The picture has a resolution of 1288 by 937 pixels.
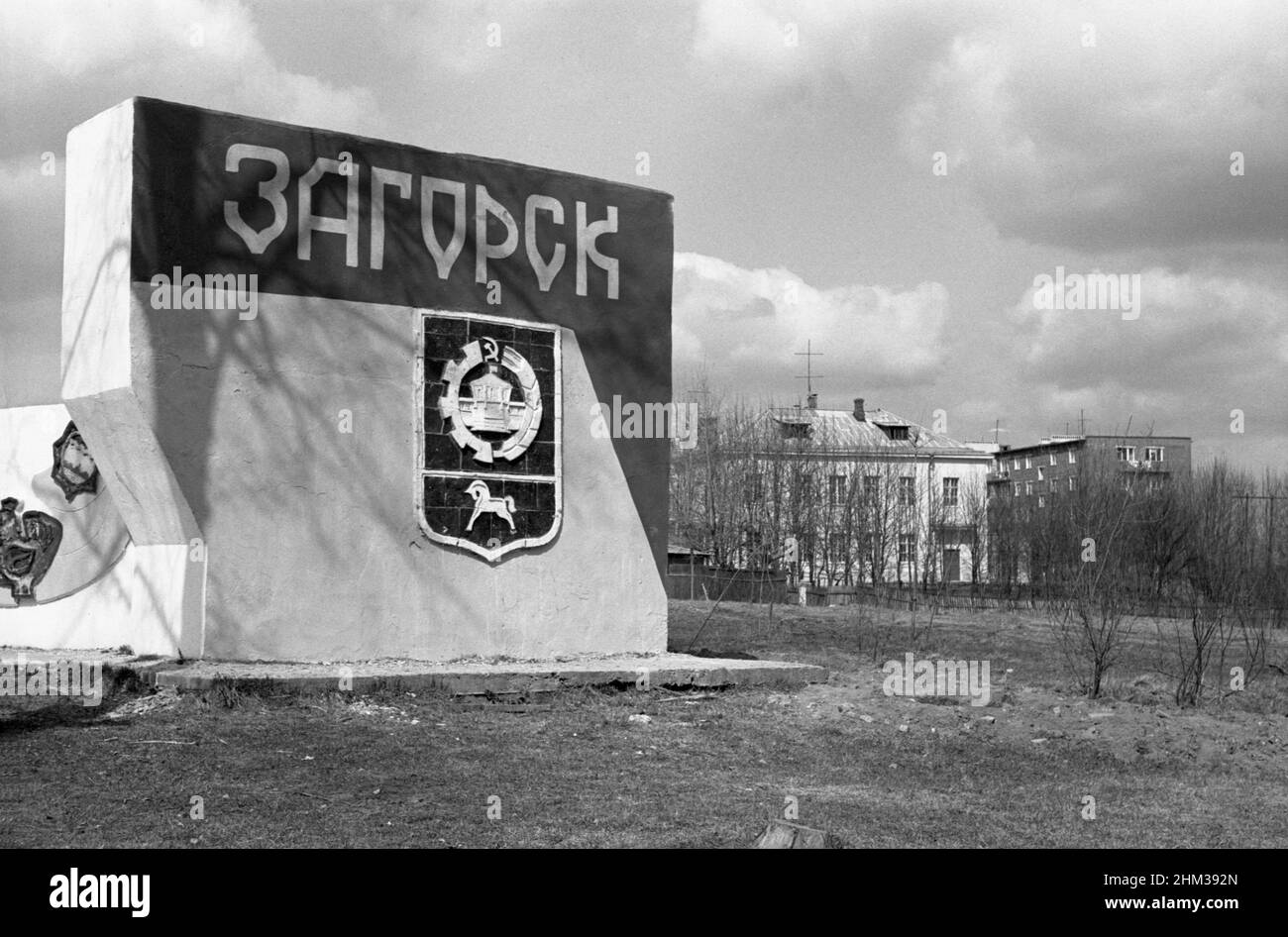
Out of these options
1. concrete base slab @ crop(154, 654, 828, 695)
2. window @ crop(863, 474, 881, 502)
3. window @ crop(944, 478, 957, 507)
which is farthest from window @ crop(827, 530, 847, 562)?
concrete base slab @ crop(154, 654, 828, 695)

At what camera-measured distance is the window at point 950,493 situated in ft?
160

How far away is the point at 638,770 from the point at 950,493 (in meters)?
49.8

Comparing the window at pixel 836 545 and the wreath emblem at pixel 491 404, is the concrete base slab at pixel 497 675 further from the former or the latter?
the window at pixel 836 545

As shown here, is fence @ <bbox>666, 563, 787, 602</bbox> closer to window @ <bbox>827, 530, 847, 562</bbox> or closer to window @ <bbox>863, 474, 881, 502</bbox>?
window @ <bbox>827, 530, 847, 562</bbox>

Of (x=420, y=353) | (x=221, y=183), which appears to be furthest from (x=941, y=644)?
(x=221, y=183)

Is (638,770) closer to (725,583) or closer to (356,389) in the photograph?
(356,389)

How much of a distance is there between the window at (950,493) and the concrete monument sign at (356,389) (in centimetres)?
3337

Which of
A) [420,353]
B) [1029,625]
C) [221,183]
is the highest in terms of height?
[221,183]

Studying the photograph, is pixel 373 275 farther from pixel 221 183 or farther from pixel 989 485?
pixel 989 485

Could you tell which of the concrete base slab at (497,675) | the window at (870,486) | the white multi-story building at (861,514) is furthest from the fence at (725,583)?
the concrete base slab at (497,675)

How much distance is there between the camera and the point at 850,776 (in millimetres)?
10422

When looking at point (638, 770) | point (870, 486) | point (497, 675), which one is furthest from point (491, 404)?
point (870, 486)

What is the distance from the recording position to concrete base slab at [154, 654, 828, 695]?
11.8 m

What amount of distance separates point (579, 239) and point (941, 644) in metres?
13.2
